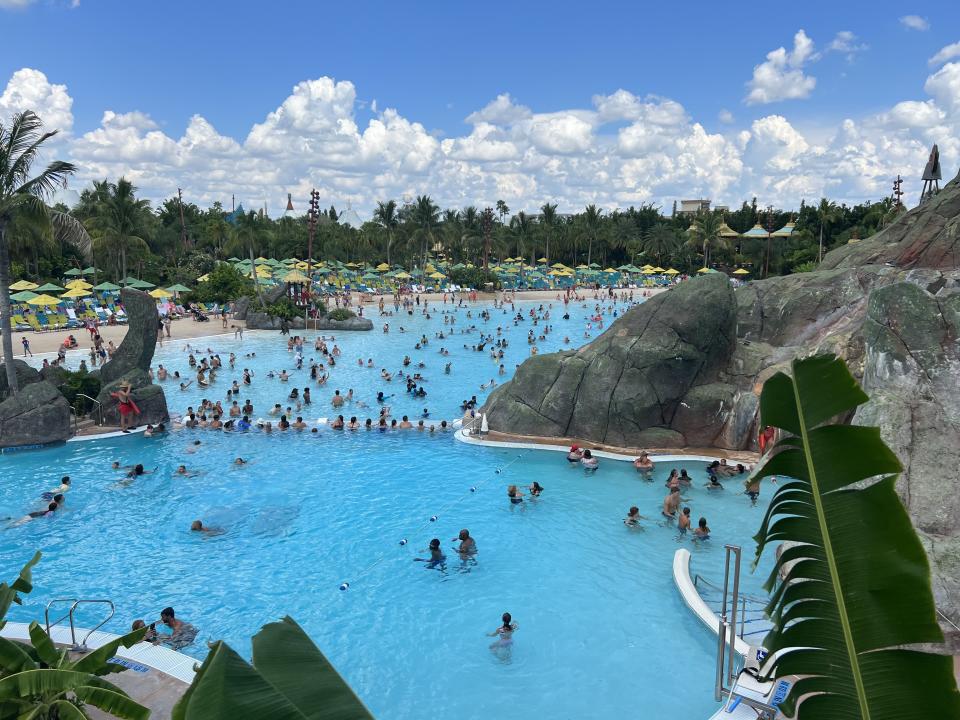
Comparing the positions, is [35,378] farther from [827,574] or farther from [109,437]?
[827,574]

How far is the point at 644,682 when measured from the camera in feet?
31.7

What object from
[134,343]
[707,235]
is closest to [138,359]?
[134,343]

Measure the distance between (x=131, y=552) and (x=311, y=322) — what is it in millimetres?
29544

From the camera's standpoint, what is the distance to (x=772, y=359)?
20.2m

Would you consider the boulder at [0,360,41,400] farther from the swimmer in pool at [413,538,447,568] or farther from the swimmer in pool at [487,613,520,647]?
the swimmer in pool at [487,613,520,647]

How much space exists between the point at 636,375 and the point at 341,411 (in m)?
11.3

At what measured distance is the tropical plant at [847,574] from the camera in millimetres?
2436

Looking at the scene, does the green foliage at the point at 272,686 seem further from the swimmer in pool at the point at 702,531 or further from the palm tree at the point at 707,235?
the palm tree at the point at 707,235

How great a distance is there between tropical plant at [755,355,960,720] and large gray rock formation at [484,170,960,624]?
381 inches

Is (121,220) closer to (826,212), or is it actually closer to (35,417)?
(35,417)

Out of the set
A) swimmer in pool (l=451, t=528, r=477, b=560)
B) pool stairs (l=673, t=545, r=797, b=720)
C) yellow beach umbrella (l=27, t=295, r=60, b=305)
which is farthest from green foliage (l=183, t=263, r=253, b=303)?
pool stairs (l=673, t=545, r=797, b=720)

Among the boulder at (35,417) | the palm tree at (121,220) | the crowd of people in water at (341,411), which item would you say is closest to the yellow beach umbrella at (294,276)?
the crowd of people in water at (341,411)

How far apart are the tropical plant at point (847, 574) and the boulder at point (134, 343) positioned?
24.0m

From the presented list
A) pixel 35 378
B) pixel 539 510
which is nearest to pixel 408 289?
pixel 35 378
